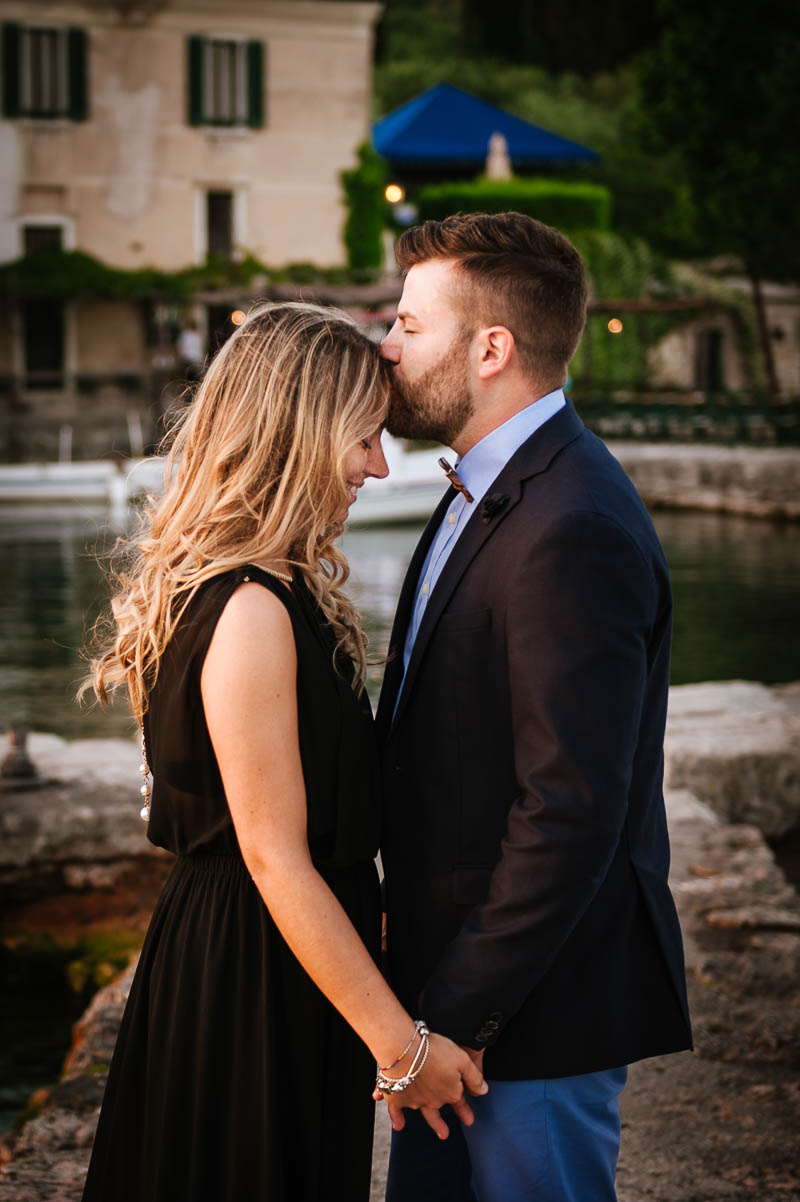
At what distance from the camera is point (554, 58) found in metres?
47.3

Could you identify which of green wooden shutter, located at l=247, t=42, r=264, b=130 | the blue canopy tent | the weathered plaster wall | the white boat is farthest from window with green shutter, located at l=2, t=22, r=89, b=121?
the blue canopy tent

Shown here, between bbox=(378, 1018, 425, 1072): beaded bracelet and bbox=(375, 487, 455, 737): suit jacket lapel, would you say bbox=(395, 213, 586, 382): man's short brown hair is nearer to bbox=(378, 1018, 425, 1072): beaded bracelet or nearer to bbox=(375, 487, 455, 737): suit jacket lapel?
bbox=(375, 487, 455, 737): suit jacket lapel

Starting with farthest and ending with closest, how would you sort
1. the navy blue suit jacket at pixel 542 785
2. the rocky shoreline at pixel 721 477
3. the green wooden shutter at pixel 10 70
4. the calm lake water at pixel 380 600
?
the green wooden shutter at pixel 10 70, the rocky shoreline at pixel 721 477, the calm lake water at pixel 380 600, the navy blue suit jacket at pixel 542 785

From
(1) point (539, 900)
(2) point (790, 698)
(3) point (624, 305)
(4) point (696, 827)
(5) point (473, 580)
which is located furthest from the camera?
(3) point (624, 305)

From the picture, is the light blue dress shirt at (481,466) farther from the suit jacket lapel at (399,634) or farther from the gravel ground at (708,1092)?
the gravel ground at (708,1092)

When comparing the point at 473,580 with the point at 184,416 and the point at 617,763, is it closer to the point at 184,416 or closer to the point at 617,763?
the point at 617,763

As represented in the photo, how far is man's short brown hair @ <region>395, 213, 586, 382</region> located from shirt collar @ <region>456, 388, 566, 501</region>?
0.19 feet

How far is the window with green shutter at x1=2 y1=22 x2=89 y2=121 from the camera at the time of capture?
2358 cm

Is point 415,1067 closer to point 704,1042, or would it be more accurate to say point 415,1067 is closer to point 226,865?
point 226,865

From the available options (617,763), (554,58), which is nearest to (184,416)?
(617,763)

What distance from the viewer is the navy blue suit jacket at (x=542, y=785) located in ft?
5.87

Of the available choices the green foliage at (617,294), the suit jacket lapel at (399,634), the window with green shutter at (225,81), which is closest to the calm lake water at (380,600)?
the suit jacket lapel at (399,634)

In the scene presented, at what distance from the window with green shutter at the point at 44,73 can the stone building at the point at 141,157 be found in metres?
0.03

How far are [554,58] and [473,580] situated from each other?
49860 millimetres
